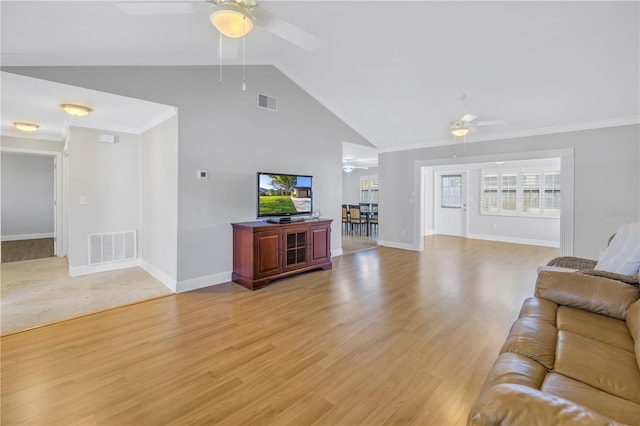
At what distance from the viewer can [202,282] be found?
4.02 m

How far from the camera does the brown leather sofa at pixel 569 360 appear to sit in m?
0.94

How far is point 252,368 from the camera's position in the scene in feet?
7.18

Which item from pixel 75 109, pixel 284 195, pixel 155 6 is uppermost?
pixel 155 6

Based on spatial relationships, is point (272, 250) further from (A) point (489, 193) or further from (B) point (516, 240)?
(A) point (489, 193)

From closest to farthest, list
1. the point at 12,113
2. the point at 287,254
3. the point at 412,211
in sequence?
the point at 12,113, the point at 287,254, the point at 412,211

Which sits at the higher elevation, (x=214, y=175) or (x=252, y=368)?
(x=214, y=175)

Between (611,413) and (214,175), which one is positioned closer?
(611,413)

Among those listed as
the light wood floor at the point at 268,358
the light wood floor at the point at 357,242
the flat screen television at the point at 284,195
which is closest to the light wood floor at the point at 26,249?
the light wood floor at the point at 268,358

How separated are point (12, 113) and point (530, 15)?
21.3 feet

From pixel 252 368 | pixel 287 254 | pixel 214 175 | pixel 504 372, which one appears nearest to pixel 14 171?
pixel 214 175

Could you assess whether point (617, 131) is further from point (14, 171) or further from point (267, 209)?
point (14, 171)

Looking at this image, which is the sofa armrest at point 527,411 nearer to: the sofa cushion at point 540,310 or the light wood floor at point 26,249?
the sofa cushion at point 540,310

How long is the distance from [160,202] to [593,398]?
187 inches

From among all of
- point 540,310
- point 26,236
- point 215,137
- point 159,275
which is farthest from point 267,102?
point 26,236
